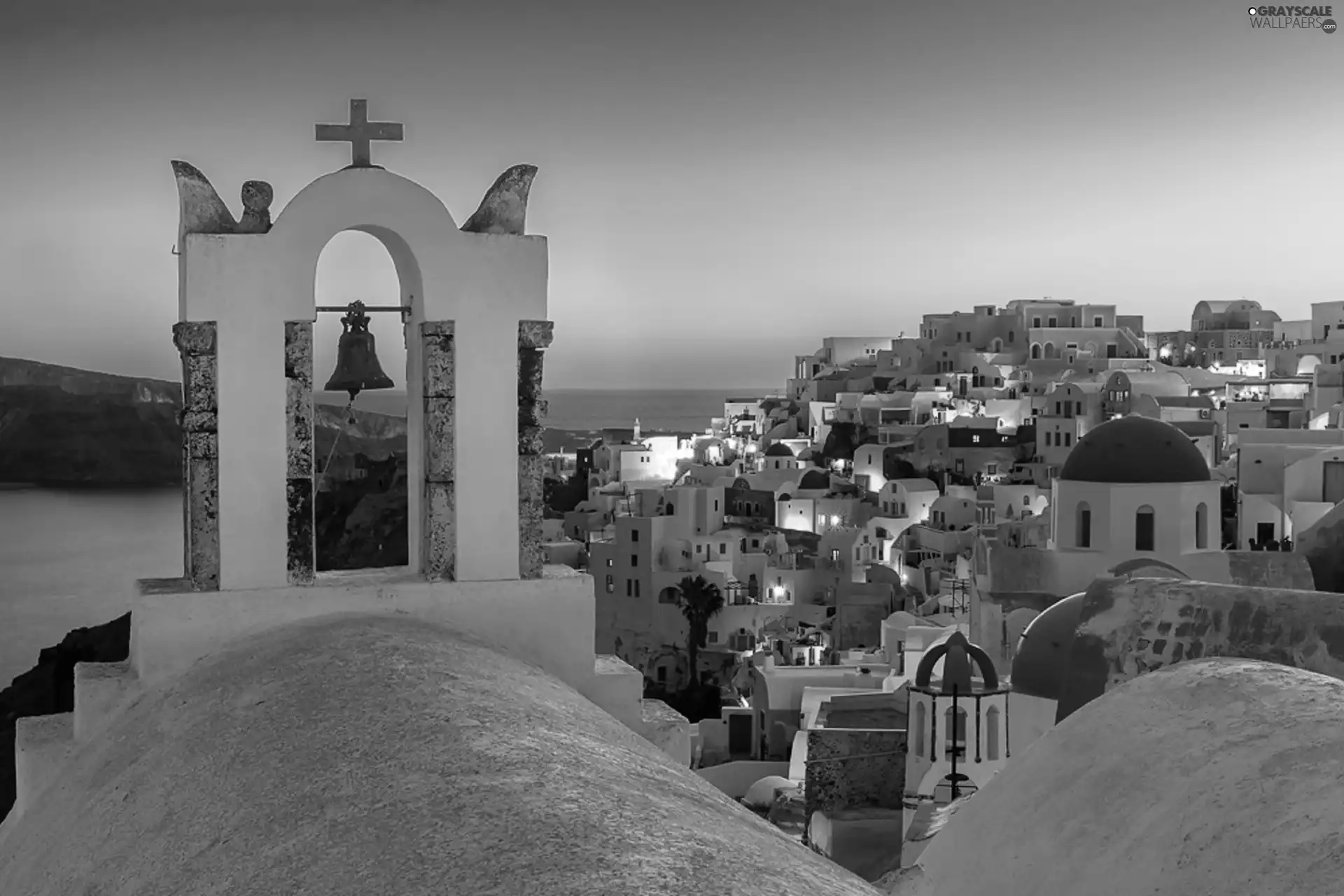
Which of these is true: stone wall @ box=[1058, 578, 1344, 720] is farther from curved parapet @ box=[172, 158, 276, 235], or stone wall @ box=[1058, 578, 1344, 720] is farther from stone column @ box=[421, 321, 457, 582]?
curved parapet @ box=[172, 158, 276, 235]

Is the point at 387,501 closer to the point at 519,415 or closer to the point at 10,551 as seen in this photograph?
the point at 519,415

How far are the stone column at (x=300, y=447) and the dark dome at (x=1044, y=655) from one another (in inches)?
306

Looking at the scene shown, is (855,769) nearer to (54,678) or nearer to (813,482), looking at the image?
(54,678)

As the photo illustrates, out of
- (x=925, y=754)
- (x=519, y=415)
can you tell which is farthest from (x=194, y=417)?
(x=925, y=754)

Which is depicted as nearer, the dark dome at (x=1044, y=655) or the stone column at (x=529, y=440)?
the stone column at (x=529, y=440)

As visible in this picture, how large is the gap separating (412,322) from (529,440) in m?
0.54

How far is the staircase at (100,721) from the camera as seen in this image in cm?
399

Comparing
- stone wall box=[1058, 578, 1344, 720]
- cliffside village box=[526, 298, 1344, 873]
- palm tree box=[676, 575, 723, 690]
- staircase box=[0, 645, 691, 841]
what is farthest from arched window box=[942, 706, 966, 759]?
palm tree box=[676, 575, 723, 690]

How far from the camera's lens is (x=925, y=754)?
13734mm

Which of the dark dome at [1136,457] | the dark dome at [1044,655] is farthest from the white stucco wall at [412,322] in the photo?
the dark dome at [1136,457]

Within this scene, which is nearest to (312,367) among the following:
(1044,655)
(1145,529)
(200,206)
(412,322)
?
(412,322)

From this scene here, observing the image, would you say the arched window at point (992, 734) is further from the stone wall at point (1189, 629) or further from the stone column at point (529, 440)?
the stone column at point (529, 440)

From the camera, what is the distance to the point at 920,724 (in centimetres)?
1381

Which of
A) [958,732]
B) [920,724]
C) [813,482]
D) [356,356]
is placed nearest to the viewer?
[356,356]
